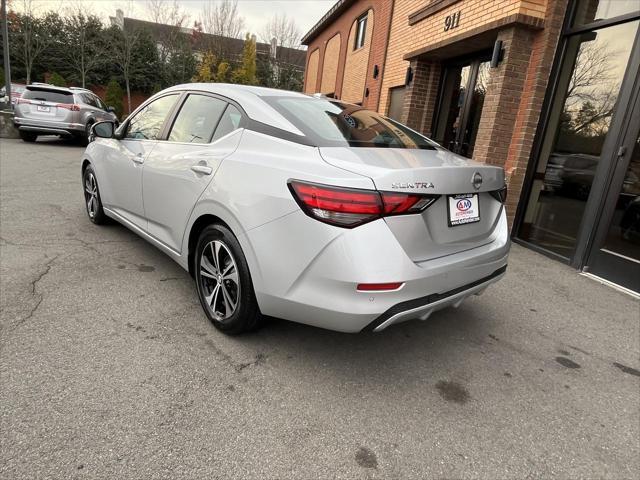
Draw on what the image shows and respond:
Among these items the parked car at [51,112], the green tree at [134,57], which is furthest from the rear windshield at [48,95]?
the green tree at [134,57]

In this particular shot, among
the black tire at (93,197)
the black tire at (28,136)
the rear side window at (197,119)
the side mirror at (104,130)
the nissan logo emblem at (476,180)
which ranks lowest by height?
the black tire at (28,136)

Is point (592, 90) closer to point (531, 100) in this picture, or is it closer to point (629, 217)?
point (531, 100)

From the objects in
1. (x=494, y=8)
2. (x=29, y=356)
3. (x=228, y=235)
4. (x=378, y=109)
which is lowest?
(x=29, y=356)

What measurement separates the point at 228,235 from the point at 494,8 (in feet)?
17.7

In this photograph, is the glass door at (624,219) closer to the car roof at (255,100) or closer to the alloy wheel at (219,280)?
the car roof at (255,100)

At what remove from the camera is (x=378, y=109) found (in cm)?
1051

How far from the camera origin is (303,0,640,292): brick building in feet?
15.2

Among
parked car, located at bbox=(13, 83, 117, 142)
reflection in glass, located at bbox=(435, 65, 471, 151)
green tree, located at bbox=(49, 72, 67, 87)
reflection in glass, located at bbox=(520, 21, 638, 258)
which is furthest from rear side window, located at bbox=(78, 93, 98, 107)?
green tree, located at bbox=(49, 72, 67, 87)

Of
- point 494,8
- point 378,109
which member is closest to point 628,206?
point 494,8

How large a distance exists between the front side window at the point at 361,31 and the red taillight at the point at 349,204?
41.9ft

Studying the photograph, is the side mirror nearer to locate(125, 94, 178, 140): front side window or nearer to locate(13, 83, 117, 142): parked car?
locate(125, 94, 178, 140): front side window

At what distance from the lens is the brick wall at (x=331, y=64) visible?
16.5 metres

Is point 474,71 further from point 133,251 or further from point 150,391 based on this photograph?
point 150,391

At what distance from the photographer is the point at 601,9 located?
5.05 meters
